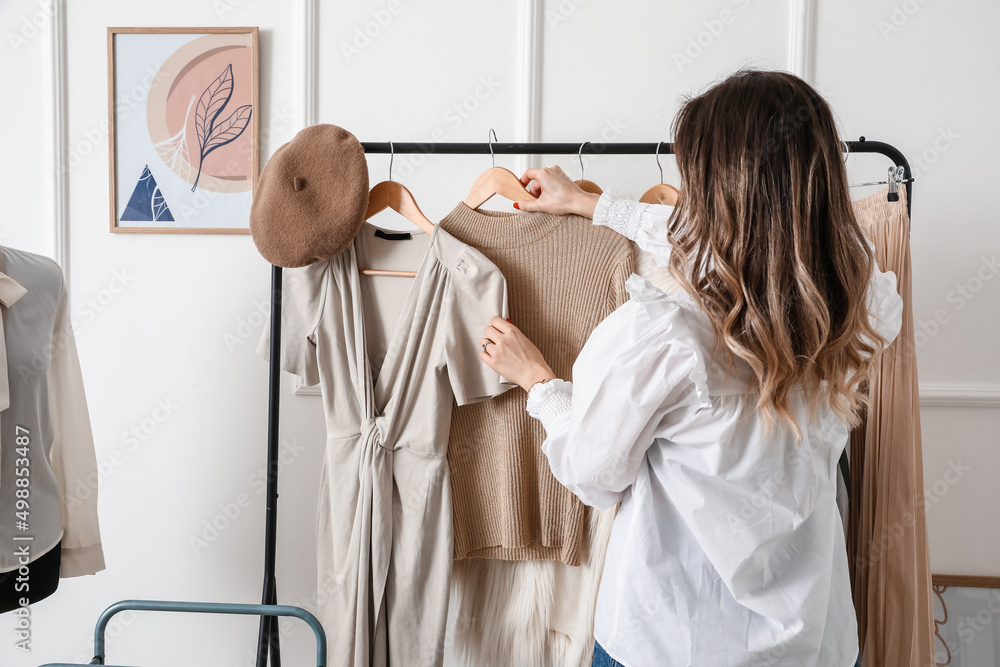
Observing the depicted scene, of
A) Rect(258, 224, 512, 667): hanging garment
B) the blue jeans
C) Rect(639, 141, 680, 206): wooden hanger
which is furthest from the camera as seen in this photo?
Rect(639, 141, 680, 206): wooden hanger

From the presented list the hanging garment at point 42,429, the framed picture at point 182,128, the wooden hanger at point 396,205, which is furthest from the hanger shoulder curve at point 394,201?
the hanging garment at point 42,429

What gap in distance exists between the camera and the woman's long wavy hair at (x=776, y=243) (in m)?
0.76

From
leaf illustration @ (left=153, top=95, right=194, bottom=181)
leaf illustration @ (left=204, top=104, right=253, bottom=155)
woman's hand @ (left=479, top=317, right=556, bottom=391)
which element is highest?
leaf illustration @ (left=204, top=104, right=253, bottom=155)

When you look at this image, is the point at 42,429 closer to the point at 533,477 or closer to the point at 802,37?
the point at 533,477

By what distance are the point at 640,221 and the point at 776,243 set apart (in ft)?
1.37

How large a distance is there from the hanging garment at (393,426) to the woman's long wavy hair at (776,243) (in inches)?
18.6

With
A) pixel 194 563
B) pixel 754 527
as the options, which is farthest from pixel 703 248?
pixel 194 563

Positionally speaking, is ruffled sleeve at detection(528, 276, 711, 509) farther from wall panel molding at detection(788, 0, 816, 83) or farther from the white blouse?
wall panel molding at detection(788, 0, 816, 83)

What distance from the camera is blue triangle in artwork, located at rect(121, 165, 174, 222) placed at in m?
1.73

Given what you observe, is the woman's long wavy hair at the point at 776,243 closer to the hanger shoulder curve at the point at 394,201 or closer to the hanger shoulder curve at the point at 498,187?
the hanger shoulder curve at the point at 498,187

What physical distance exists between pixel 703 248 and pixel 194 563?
1.75 meters

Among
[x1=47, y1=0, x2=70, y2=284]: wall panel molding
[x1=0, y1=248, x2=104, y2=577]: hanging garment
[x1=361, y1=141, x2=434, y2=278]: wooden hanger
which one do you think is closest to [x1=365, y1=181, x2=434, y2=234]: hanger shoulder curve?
[x1=361, y1=141, x2=434, y2=278]: wooden hanger

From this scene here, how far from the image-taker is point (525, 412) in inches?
47.3

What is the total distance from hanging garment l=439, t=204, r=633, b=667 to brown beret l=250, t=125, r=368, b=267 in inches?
8.3
